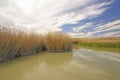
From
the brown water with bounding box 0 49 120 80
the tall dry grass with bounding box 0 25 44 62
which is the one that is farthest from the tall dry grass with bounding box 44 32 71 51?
the brown water with bounding box 0 49 120 80

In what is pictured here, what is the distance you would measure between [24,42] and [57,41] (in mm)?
2522

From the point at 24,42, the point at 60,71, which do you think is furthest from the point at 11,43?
the point at 60,71

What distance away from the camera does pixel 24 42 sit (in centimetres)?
730

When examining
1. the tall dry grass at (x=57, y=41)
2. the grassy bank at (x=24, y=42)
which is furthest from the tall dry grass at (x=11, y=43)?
the tall dry grass at (x=57, y=41)

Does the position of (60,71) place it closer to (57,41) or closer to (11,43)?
(11,43)

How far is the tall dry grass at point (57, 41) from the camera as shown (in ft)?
29.2

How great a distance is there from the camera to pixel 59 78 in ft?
9.97

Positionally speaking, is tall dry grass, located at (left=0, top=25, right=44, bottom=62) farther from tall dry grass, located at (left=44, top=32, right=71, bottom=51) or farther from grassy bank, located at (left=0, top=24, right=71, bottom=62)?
tall dry grass, located at (left=44, top=32, right=71, bottom=51)

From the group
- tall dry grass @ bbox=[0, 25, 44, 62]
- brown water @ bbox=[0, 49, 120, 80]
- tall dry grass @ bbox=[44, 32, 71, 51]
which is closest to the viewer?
brown water @ bbox=[0, 49, 120, 80]

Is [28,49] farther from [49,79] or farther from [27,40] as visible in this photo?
[49,79]

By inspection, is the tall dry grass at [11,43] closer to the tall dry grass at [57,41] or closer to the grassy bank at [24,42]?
the grassy bank at [24,42]

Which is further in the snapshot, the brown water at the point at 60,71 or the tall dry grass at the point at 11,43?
the tall dry grass at the point at 11,43

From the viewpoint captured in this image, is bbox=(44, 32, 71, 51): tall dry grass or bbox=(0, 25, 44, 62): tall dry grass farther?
bbox=(44, 32, 71, 51): tall dry grass

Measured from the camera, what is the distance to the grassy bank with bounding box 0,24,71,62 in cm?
524
